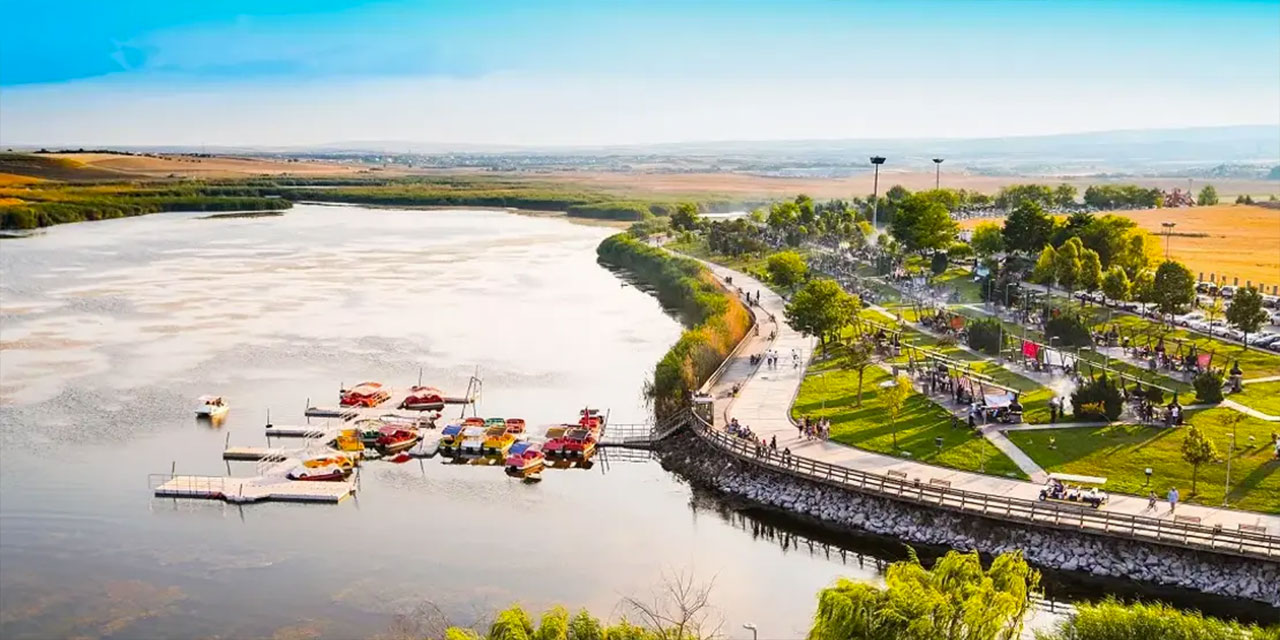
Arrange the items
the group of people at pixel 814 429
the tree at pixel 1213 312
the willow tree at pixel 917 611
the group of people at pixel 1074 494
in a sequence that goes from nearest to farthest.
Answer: the willow tree at pixel 917 611 < the group of people at pixel 1074 494 < the group of people at pixel 814 429 < the tree at pixel 1213 312

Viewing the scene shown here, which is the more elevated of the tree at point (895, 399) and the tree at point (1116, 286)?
the tree at point (1116, 286)

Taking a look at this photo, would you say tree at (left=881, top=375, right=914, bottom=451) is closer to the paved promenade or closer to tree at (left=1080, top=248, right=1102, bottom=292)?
the paved promenade

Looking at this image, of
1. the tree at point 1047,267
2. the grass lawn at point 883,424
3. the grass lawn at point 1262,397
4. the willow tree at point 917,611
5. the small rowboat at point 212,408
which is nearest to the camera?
the willow tree at point 917,611

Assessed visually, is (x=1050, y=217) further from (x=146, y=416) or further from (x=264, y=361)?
(x=146, y=416)

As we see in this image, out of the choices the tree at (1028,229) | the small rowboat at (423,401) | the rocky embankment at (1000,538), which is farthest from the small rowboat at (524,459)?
the tree at (1028,229)

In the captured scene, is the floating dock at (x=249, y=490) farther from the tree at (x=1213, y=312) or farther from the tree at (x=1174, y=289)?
the tree at (x=1213, y=312)

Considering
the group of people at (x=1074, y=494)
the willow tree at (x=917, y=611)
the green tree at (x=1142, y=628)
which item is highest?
the willow tree at (x=917, y=611)

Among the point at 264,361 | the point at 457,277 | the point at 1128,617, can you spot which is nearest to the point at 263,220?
the point at 457,277

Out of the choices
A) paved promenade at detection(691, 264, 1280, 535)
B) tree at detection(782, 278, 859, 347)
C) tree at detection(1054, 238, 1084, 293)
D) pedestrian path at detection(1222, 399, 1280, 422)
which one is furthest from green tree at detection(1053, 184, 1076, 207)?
pedestrian path at detection(1222, 399, 1280, 422)
